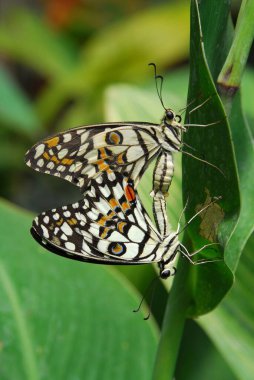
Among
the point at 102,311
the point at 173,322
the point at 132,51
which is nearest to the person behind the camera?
the point at 173,322

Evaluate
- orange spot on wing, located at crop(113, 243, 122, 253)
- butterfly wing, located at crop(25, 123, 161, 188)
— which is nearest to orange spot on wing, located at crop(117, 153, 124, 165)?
butterfly wing, located at crop(25, 123, 161, 188)

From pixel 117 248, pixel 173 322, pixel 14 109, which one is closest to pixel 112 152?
pixel 117 248

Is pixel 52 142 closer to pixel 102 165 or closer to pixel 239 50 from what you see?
pixel 102 165

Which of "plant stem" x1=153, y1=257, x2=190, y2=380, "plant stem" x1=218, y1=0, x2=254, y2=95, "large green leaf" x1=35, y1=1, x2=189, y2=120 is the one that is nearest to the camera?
"plant stem" x1=218, y1=0, x2=254, y2=95

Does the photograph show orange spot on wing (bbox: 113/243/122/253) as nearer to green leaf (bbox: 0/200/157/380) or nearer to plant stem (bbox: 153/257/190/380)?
plant stem (bbox: 153/257/190/380)

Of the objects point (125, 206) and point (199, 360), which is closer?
point (125, 206)

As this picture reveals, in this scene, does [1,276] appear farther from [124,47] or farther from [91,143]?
[124,47]
